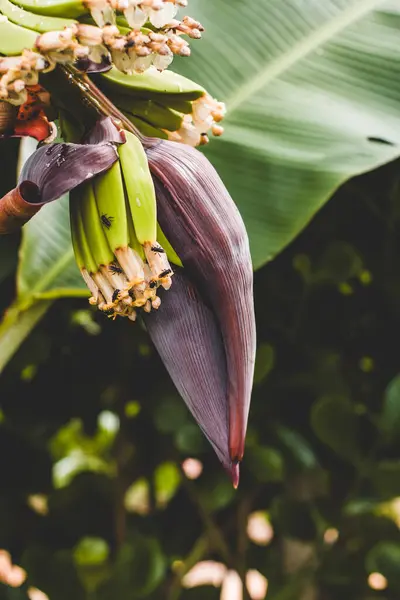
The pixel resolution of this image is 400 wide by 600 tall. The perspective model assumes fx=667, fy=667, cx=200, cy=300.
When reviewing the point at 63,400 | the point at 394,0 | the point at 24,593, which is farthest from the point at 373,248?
the point at 24,593

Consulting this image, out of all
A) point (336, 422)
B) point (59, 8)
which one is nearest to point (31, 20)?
point (59, 8)

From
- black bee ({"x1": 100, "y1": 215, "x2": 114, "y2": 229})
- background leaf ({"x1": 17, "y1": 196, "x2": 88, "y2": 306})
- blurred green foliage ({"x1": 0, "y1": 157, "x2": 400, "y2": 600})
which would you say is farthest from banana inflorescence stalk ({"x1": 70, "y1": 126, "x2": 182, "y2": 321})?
blurred green foliage ({"x1": 0, "y1": 157, "x2": 400, "y2": 600})

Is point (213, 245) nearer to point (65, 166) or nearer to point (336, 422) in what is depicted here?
point (65, 166)

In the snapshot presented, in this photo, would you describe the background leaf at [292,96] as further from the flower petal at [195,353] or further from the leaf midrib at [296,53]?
the flower petal at [195,353]

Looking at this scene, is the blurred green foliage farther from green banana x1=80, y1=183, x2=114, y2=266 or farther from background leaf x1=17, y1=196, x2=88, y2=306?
green banana x1=80, y1=183, x2=114, y2=266

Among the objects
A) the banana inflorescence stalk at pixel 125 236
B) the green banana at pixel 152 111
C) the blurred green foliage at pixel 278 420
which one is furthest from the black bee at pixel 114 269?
the blurred green foliage at pixel 278 420
